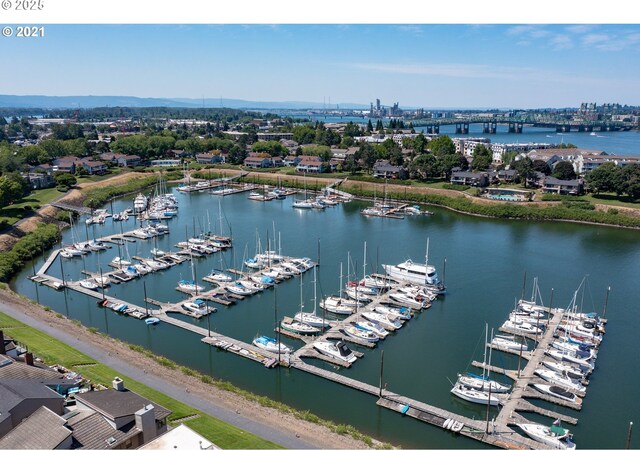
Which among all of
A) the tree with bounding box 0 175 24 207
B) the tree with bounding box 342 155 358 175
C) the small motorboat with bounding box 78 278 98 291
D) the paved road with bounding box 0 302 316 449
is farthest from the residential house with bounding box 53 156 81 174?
the paved road with bounding box 0 302 316 449

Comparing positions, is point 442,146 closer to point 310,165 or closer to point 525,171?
point 525,171

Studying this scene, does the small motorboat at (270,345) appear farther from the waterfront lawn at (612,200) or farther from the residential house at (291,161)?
the residential house at (291,161)

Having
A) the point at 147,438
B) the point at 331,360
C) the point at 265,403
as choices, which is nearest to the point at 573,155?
the point at 331,360

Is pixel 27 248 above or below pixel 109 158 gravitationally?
below

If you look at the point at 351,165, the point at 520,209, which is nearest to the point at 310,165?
the point at 351,165

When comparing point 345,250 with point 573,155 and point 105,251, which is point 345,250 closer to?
point 105,251

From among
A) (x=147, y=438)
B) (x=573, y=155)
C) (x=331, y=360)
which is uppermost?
(x=573, y=155)
